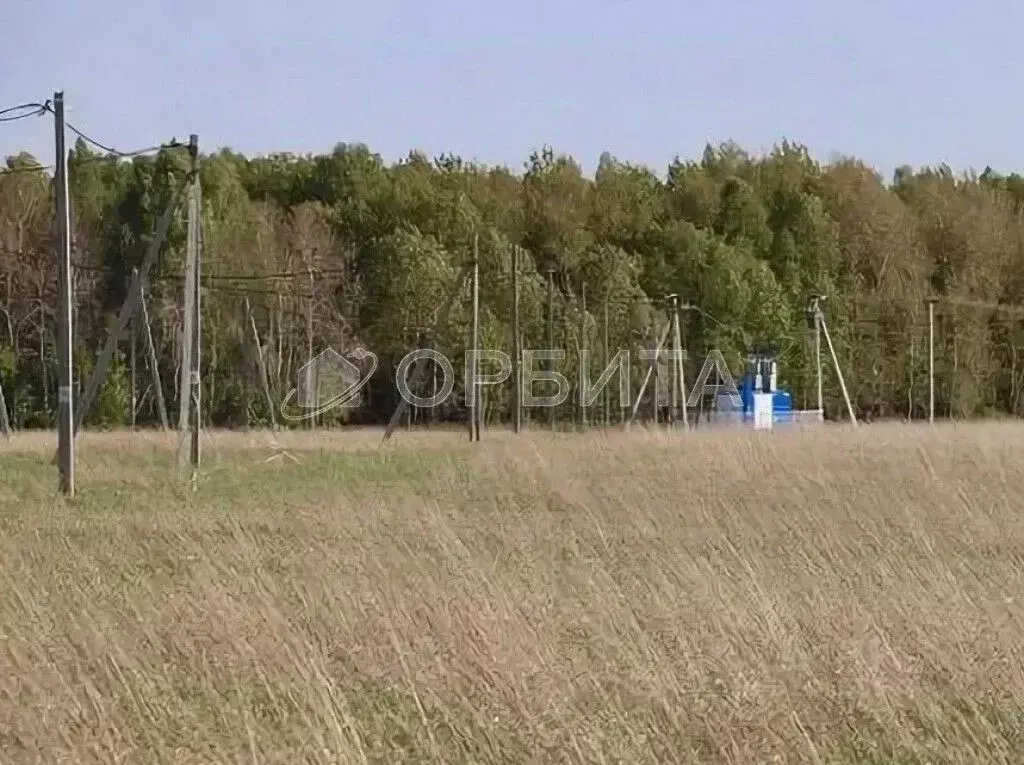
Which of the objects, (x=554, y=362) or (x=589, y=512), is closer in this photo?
(x=589, y=512)

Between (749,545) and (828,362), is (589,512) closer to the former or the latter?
(749,545)

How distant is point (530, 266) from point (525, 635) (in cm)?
4472

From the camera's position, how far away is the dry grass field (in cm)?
498

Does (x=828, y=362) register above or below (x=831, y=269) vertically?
below

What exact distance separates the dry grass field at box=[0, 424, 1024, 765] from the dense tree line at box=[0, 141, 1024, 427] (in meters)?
34.0

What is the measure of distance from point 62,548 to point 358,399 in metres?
39.5

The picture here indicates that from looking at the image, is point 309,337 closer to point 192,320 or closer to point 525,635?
point 192,320

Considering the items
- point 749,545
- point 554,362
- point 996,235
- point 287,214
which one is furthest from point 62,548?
point 996,235

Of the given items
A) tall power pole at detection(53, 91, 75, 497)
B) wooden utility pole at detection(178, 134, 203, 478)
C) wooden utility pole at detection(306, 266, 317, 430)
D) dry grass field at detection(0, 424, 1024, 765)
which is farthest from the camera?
wooden utility pole at detection(306, 266, 317, 430)

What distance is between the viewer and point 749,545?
949 centimetres

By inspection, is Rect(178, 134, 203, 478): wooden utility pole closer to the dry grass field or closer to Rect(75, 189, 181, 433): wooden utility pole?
Rect(75, 189, 181, 433): wooden utility pole

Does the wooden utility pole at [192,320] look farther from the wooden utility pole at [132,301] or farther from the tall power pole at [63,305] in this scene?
the tall power pole at [63,305]

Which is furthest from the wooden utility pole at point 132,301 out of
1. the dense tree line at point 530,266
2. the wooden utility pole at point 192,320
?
the dense tree line at point 530,266

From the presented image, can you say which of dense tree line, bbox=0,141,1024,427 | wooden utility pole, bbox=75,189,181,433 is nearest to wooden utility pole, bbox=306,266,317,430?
dense tree line, bbox=0,141,1024,427
